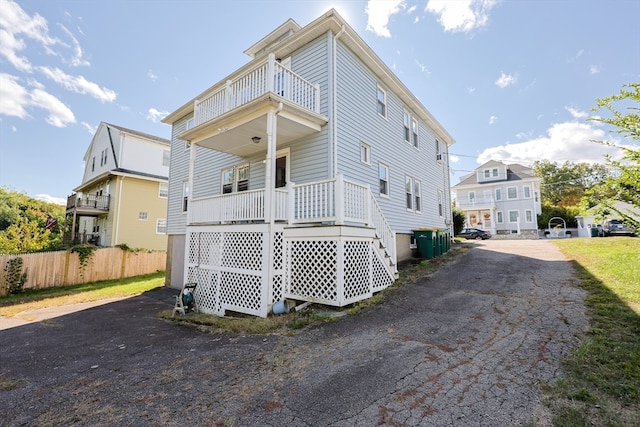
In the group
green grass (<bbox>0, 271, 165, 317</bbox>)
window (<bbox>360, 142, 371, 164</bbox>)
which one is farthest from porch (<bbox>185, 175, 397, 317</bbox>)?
green grass (<bbox>0, 271, 165, 317</bbox>)

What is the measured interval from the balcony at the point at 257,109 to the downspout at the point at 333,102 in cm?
37

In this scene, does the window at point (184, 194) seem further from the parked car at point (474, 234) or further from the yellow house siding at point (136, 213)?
the parked car at point (474, 234)

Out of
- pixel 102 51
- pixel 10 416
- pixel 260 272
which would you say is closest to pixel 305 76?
pixel 260 272

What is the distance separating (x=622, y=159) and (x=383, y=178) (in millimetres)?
8494

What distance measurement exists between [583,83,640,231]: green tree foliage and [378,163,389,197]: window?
7.92 m

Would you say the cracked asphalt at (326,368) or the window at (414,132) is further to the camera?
the window at (414,132)

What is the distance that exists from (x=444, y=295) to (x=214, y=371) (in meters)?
5.88

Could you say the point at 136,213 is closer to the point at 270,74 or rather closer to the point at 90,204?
the point at 90,204

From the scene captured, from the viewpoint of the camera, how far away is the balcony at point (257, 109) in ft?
24.9

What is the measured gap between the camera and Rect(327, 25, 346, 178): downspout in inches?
344

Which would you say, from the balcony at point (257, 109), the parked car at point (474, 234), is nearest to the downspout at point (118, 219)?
the balcony at point (257, 109)

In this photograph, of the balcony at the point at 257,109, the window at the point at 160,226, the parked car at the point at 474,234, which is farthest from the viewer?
the parked car at the point at 474,234

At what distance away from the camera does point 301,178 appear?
9469mm

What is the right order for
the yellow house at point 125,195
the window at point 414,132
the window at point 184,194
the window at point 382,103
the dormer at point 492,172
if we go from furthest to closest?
the dormer at point 492,172 < the yellow house at point 125,195 < the window at point 414,132 < the window at point 184,194 < the window at point 382,103
